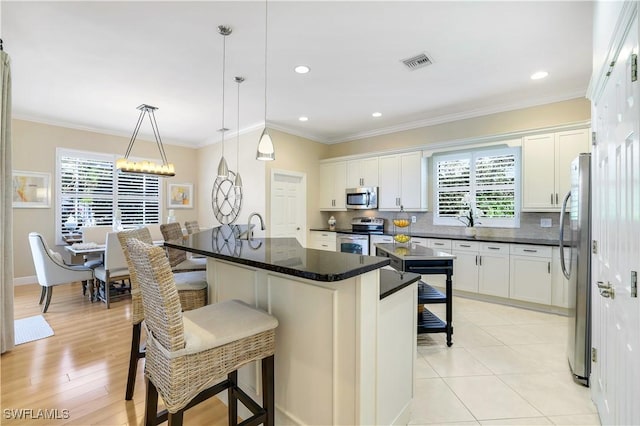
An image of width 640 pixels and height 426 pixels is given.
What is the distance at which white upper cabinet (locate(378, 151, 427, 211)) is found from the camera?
5.11 metres

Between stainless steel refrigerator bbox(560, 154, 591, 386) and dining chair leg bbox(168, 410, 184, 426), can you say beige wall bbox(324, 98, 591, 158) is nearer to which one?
stainless steel refrigerator bbox(560, 154, 591, 386)

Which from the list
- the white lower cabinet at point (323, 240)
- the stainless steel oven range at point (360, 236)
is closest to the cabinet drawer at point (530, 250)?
the stainless steel oven range at point (360, 236)

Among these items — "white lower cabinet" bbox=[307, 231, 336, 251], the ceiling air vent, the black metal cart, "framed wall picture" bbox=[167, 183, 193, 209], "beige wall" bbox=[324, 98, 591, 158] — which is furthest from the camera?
"framed wall picture" bbox=[167, 183, 193, 209]

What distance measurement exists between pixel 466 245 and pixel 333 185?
2.92 m

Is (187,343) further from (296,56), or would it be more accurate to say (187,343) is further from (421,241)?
(421,241)

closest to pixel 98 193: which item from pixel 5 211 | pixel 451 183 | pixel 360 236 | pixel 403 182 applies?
pixel 5 211

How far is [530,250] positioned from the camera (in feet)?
12.5

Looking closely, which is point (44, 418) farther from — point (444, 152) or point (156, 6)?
point (444, 152)

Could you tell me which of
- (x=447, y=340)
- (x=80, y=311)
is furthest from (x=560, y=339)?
(x=80, y=311)

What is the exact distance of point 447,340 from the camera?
287 centimetres

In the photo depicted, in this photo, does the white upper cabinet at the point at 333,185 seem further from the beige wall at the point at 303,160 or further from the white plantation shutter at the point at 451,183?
the white plantation shutter at the point at 451,183

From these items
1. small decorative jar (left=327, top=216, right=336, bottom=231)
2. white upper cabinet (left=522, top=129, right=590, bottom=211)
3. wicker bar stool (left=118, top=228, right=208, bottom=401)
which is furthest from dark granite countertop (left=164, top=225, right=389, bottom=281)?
small decorative jar (left=327, top=216, right=336, bottom=231)

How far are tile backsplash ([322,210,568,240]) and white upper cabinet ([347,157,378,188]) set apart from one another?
0.65 meters

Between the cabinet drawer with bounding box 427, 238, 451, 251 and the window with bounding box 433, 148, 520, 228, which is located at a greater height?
the window with bounding box 433, 148, 520, 228
